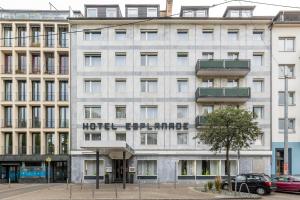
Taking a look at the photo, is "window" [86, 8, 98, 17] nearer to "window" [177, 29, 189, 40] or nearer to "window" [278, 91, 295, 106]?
"window" [177, 29, 189, 40]

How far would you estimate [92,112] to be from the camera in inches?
1670

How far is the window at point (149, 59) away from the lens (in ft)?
140

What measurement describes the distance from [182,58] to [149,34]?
4.48 metres

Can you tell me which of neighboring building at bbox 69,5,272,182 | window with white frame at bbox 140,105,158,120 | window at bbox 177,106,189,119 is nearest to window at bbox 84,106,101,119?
neighboring building at bbox 69,5,272,182

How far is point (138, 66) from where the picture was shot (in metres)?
42.5

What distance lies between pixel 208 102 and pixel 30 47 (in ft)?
68.2

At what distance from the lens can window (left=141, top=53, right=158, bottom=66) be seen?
4269 cm

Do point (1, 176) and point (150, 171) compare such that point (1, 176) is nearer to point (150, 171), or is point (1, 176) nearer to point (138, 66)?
point (150, 171)

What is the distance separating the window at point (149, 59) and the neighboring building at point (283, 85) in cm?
1284

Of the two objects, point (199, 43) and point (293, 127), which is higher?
point (199, 43)

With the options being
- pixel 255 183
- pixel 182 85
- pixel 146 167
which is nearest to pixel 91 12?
pixel 182 85

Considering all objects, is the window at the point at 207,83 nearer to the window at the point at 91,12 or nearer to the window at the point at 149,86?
the window at the point at 149,86

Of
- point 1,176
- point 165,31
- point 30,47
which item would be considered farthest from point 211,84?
point 1,176

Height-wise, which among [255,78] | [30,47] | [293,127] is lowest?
[293,127]
